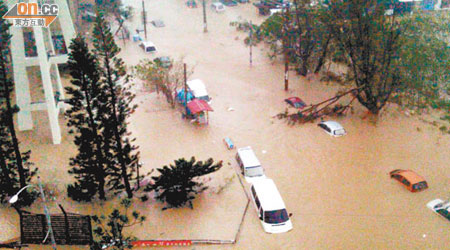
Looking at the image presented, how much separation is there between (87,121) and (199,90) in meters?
12.4

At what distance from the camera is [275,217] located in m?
17.9

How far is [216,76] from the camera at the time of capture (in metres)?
34.5

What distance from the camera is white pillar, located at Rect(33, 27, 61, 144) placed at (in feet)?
73.5

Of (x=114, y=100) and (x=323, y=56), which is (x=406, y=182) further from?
(x=323, y=56)

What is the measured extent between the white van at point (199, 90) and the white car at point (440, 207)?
1566 centimetres

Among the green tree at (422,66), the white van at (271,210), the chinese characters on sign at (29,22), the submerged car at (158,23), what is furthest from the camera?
the submerged car at (158,23)

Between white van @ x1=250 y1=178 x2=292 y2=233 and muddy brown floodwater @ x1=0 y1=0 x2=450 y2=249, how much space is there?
32 centimetres

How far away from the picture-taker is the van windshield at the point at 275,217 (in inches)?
703

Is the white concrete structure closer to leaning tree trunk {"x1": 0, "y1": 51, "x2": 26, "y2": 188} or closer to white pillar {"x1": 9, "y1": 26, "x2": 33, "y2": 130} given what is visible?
white pillar {"x1": 9, "y1": 26, "x2": 33, "y2": 130}

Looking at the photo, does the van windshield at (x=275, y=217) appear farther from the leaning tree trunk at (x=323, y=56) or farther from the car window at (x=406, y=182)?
the leaning tree trunk at (x=323, y=56)

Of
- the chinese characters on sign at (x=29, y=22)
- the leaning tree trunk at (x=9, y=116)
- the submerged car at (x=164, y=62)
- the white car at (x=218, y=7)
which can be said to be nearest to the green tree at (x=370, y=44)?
the submerged car at (x=164, y=62)

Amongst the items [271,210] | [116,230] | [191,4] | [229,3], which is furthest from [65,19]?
[229,3]

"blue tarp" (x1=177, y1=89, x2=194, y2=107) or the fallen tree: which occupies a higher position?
"blue tarp" (x1=177, y1=89, x2=194, y2=107)

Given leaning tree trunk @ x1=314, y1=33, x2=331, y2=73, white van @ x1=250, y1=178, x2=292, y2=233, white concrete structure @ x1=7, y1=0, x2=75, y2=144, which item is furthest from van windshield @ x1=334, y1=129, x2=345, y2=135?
white concrete structure @ x1=7, y1=0, x2=75, y2=144
